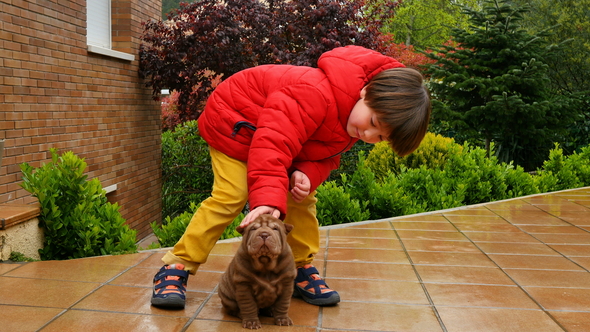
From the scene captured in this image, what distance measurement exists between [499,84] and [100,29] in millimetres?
7129

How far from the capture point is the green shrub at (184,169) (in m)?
8.79

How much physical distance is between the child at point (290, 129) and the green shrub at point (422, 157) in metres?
5.48

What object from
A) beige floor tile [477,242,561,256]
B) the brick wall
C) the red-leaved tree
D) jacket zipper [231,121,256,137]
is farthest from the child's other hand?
the red-leaved tree

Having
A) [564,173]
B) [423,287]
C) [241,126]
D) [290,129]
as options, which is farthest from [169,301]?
[564,173]

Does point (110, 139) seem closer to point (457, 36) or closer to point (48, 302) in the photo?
point (48, 302)

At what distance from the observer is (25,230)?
406cm

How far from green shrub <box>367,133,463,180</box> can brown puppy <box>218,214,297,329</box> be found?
228 inches

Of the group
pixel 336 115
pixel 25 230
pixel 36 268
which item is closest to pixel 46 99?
pixel 25 230

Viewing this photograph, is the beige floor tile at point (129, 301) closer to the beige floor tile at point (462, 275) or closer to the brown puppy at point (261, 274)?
the brown puppy at point (261, 274)

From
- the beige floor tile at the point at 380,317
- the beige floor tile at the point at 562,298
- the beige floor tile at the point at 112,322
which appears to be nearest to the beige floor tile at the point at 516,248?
the beige floor tile at the point at 562,298

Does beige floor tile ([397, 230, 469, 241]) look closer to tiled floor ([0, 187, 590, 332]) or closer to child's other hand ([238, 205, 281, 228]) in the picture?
tiled floor ([0, 187, 590, 332])

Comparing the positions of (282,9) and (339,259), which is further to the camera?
(282,9)

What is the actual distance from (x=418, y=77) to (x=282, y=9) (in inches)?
250

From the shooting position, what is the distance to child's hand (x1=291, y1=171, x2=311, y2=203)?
288cm
